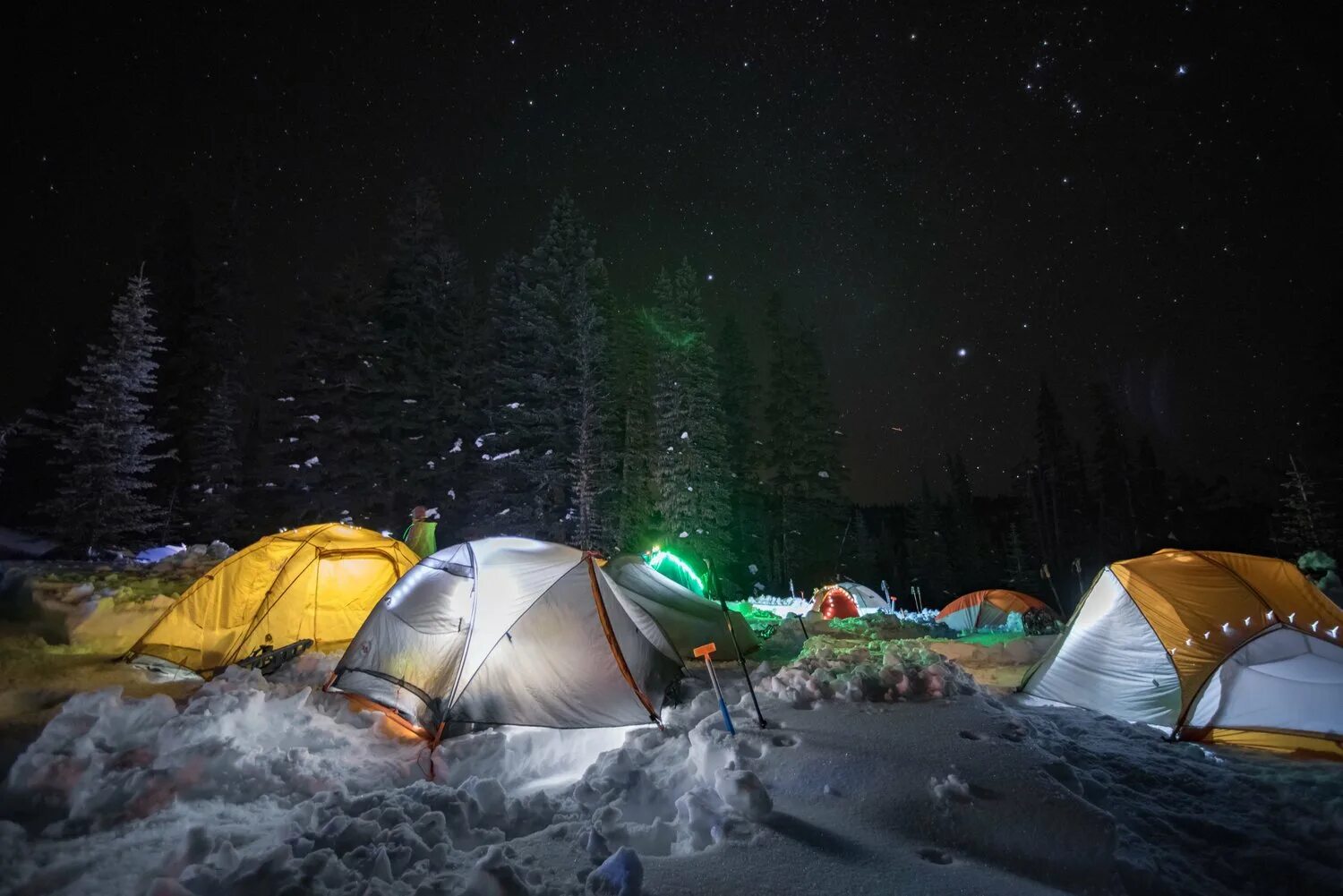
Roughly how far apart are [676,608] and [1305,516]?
1244 inches

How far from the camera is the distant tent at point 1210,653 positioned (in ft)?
20.1

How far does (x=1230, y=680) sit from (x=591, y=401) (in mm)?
21446

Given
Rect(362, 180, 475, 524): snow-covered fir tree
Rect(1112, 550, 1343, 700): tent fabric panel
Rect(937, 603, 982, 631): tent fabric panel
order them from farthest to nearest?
Rect(362, 180, 475, 524): snow-covered fir tree
Rect(937, 603, 982, 631): tent fabric panel
Rect(1112, 550, 1343, 700): tent fabric panel

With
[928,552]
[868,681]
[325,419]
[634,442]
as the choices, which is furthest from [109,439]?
[928,552]

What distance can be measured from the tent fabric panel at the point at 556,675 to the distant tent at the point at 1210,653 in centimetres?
565

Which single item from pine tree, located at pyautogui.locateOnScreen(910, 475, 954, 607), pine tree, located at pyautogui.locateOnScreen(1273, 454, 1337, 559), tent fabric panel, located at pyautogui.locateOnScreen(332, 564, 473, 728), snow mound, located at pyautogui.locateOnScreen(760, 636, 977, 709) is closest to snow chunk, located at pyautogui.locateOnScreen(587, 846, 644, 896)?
snow mound, located at pyautogui.locateOnScreen(760, 636, 977, 709)

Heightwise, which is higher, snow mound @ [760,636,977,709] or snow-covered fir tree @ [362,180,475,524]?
snow-covered fir tree @ [362,180,475,524]

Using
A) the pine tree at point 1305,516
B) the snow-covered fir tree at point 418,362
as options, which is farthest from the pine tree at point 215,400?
the pine tree at point 1305,516

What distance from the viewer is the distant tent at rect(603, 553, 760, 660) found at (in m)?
8.84

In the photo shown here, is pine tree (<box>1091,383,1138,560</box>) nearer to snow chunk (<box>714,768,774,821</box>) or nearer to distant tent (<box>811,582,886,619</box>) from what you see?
distant tent (<box>811,582,886,619</box>)

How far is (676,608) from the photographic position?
30.5 feet

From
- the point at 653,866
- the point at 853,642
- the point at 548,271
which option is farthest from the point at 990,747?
the point at 548,271

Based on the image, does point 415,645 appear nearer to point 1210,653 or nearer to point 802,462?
point 1210,653

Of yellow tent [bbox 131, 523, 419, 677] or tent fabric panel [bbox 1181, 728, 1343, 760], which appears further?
yellow tent [bbox 131, 523, 419, 677]
